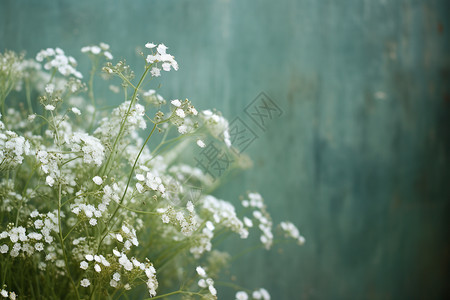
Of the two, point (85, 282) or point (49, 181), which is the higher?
point (49, 181)

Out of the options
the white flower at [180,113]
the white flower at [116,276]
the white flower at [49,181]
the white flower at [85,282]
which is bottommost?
the white flower at [116,276]

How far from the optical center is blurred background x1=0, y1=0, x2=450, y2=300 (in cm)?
154

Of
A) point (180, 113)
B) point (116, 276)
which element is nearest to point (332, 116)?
point (180, 113)

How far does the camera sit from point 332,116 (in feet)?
5.57

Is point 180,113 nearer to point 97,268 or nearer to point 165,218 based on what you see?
point 165,218

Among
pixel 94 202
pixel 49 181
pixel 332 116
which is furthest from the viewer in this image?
pixel 332 116

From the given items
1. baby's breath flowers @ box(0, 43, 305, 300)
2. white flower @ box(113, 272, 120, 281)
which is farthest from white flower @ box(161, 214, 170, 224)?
white flower @ box(113, 272, 120, 281)

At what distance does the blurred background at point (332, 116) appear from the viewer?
1.54 m

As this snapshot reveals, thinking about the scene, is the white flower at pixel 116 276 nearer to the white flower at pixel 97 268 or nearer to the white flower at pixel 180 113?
the white flower at pixel 97 268

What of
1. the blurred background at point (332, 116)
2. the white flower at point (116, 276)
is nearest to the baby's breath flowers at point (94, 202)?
the white flower at point (116, 276)

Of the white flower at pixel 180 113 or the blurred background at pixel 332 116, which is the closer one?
the white flower at pixel 180 113

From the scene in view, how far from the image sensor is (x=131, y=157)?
0.92 meters

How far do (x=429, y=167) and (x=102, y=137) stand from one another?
4.68ft

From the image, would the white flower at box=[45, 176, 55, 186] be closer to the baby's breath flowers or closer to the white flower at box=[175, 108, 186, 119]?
the baby's breath flowers
